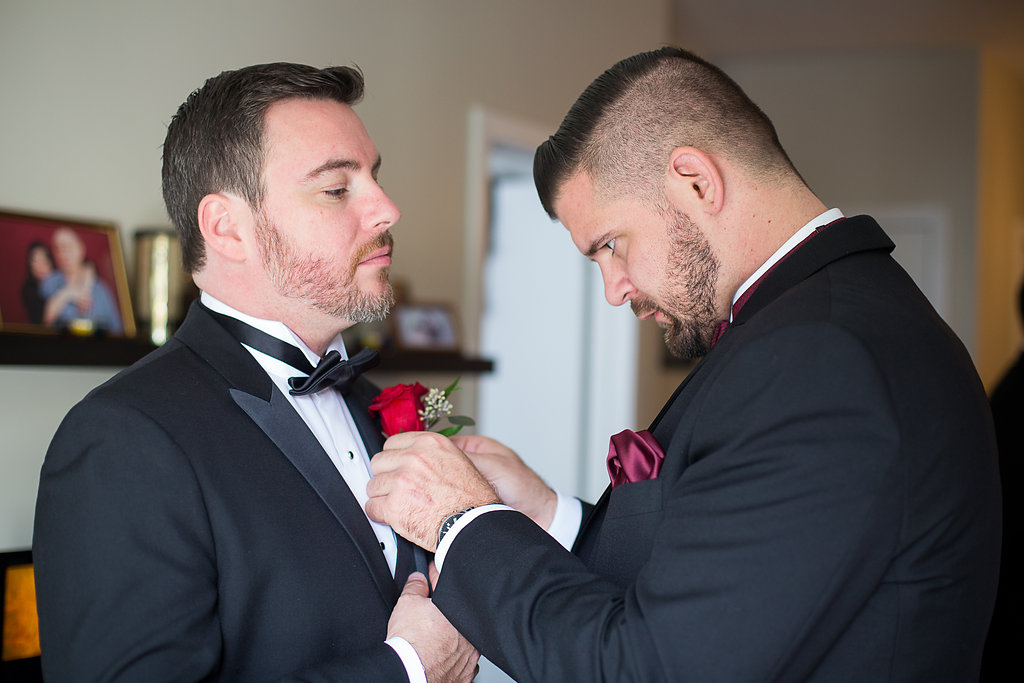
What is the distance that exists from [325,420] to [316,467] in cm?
21

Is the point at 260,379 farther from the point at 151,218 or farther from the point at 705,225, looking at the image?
the point at 151,218

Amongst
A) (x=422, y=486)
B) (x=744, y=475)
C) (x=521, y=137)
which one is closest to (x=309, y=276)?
(x=422, y=486)

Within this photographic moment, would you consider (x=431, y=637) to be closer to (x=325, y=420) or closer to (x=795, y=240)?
(x=325, y=420)

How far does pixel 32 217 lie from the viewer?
100.0 inches

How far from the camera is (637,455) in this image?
148cm

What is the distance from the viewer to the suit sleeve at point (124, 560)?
1347 mm

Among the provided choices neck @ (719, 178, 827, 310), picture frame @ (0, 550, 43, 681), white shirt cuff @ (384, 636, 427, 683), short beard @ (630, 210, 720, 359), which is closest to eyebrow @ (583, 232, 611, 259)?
short beard @ (630, 210, 720, 359)

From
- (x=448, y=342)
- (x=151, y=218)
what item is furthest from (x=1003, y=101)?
(x=151, y=218)

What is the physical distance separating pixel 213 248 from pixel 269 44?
171 centimetres

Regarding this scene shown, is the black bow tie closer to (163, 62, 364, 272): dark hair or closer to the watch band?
(163, 62, 364, 272): dark hair

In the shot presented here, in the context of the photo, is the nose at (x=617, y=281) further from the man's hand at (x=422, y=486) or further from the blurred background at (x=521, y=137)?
the blurred background at (x=521, y=137)

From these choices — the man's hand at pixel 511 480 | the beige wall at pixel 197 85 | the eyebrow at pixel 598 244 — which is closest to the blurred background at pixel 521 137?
the beige wall at pixel 197 85

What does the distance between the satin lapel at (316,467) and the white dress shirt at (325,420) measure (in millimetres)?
60

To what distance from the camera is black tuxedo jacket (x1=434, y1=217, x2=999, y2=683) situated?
3.75 feet
